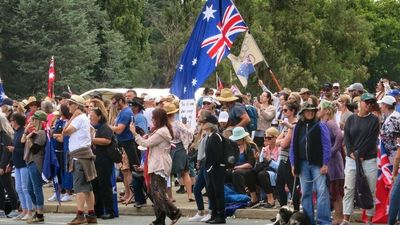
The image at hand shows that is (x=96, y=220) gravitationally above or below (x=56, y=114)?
below

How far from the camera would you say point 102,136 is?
16234 millimetres

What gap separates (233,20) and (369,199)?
627cm

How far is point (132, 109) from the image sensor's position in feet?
59.3

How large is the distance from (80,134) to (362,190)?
4.53 meters

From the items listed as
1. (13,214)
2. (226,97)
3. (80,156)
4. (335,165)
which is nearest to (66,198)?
(13,214)

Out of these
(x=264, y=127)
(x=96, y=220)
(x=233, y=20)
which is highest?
(x=233, y=20)

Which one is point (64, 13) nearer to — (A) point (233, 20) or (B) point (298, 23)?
(B) point (298, 23)

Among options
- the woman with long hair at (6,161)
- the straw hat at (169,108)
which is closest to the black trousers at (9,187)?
the woman with long hair at (6,161)

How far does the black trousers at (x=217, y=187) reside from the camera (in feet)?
50.0

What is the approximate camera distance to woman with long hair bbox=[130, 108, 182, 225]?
575 inches

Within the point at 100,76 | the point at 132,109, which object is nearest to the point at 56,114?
the point at 132,109

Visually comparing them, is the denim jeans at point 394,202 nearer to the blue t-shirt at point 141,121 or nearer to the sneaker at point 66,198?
the blue t-shirt at point 141,121

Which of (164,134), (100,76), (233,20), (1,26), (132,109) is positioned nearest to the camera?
(164,134)

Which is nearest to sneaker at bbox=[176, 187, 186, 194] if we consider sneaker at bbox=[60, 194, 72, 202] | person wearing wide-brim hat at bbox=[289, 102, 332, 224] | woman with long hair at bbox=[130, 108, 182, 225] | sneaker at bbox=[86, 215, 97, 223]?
sneaker at bbox=[60, 194, 72, 202]
